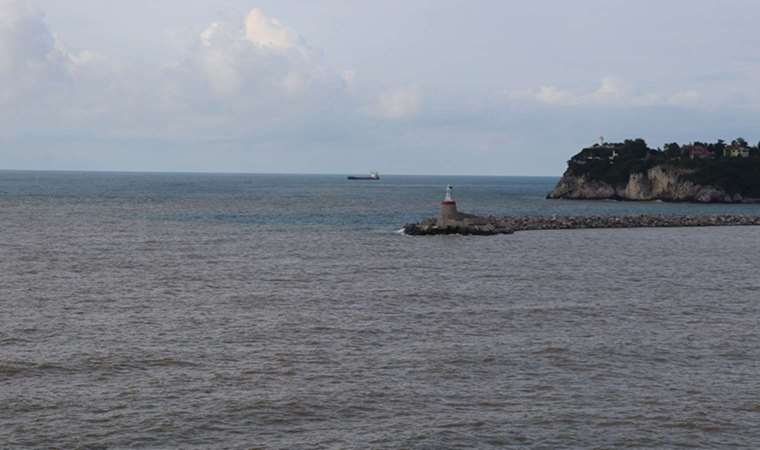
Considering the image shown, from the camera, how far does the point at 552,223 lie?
97.5 meters

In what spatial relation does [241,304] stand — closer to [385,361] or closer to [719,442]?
[385,361]

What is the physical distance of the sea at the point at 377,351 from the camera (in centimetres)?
2392

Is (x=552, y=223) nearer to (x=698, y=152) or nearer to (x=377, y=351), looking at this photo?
(x=377, y=351)

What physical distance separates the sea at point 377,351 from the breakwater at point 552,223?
757 inches

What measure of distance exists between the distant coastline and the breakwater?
5987 centimetres

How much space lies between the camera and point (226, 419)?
2455cm

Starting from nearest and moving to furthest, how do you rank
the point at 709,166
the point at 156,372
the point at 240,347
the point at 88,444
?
the point at 88,444 → the point at 156,372 → the point at 240,347 → the point at 709,166

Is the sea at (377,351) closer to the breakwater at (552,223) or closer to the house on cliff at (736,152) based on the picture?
the breakwater at (552,223)

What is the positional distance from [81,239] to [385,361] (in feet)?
178

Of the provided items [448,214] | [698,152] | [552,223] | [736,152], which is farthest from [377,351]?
[736,152]

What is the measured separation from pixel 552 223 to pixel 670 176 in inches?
3425

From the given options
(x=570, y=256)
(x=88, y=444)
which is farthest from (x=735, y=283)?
(x=88, y=444)

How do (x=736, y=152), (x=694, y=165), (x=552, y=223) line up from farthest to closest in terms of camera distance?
1. (x=736, y=152)
2. (x=694, y=165)
3. (x=552, y=223)

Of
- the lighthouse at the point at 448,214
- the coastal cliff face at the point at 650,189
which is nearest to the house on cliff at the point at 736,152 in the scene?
the coastal cliff face at the point at 650,189
